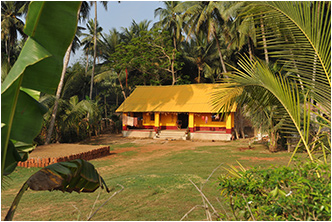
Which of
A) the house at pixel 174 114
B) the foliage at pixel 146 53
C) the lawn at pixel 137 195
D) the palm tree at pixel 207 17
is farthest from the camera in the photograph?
the foliage at pixel 146 53

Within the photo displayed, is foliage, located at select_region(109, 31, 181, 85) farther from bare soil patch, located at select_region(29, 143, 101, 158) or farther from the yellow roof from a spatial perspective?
bare soil patch, located at select_region(29, 143, 101, 158)

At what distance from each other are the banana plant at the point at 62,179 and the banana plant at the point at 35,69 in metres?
0.33

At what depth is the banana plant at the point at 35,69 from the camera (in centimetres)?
266

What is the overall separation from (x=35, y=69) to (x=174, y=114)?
71.2ft

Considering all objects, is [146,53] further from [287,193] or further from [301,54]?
[287,193]

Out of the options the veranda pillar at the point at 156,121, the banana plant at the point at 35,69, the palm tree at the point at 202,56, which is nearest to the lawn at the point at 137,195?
the banana plant at the point at 35,69

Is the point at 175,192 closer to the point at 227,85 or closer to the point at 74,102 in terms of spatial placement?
the point at 227,85

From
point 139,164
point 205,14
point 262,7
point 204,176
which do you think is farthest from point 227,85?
point 205,14

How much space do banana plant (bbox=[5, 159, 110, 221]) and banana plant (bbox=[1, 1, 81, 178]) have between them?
332mm

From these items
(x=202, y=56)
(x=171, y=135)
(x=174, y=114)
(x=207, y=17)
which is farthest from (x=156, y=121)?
(x=202, y=56)

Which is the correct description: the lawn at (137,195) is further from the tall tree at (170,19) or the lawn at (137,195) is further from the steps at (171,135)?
the tall tree at (170,19)

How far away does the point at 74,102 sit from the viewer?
19.6 m

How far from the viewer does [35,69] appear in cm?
283

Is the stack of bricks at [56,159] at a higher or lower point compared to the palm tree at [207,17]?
lower
